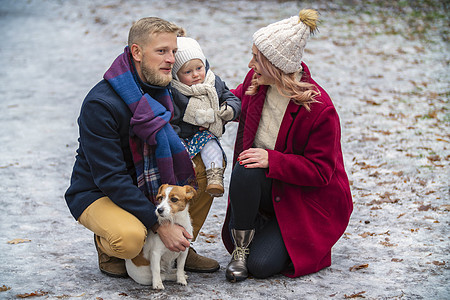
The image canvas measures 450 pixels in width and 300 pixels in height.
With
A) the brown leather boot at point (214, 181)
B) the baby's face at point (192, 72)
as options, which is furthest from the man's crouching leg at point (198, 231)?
the baby's face at point (192, 72)

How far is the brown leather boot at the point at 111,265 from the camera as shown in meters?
3.61

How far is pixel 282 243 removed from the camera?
367 centimetres

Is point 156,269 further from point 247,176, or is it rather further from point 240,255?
point 247,176

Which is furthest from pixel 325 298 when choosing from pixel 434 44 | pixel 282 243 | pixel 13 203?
pixel 434 44

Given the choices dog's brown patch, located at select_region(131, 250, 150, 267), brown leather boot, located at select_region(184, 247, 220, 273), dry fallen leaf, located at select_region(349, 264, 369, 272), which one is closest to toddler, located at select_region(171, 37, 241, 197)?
brown leather boot, located at select_region(184, 247, 220, 273)

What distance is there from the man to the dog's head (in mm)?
85

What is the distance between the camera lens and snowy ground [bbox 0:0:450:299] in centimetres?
361

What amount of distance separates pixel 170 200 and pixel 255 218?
754 millimetres

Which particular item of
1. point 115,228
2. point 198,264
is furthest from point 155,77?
point 198,264

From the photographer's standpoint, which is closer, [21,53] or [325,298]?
Result: [325,298]

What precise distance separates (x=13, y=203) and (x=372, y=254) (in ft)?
10.6

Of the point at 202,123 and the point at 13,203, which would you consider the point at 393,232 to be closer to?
the point at 202,123

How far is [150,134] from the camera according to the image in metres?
3.28

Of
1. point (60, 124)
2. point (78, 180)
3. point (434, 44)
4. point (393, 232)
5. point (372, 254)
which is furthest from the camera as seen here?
point (434, 44)
